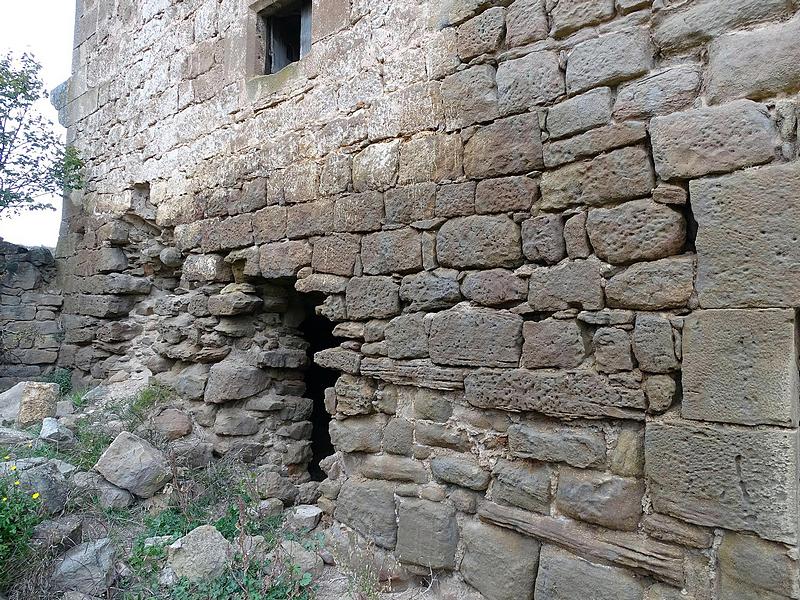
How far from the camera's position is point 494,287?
284cm

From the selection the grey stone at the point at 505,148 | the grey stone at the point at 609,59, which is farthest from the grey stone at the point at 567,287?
the grey stone at the point at 609,59

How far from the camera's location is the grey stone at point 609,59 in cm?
243

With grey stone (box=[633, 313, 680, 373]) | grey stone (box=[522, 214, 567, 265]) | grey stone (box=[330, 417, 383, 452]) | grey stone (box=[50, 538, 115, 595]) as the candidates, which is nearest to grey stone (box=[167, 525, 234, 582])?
grey stone (box=[50, 538, 115, 595])

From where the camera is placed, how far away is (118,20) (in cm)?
590

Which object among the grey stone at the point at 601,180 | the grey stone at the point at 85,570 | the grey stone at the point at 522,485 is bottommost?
the grey stone at the point at 85,570

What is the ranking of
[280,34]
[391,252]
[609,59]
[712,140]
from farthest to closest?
[280,34]
[391,252]
[609,59]
[712,140]

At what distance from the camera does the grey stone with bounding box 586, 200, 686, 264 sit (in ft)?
7.63

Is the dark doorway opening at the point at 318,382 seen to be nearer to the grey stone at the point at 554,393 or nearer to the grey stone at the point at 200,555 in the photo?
the grey stone at the point at 200,555

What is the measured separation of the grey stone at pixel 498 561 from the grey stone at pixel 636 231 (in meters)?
1.35

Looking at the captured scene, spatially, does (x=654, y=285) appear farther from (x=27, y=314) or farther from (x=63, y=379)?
(x=27, y=314)

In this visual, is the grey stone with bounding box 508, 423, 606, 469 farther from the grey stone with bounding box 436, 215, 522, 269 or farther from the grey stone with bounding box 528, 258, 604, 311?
the grey stone with bounding box 436, 215, 522, 269

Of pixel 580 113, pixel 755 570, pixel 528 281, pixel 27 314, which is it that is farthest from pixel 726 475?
pixel 27 314

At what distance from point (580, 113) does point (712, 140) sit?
575mm

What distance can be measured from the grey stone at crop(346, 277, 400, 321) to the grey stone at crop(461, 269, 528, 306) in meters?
0.48
